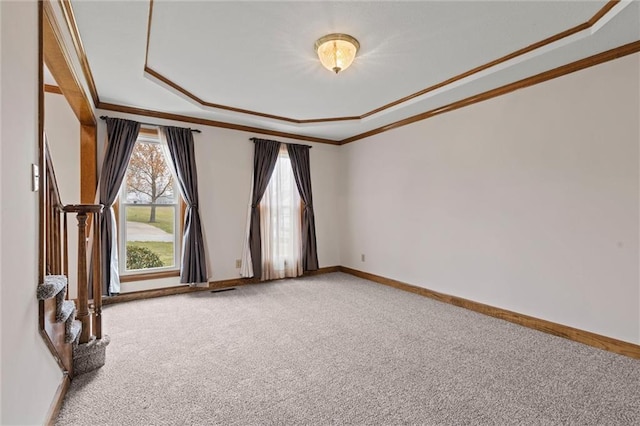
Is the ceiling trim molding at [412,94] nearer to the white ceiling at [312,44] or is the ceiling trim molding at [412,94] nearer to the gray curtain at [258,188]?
the white ceiling at [312,44]

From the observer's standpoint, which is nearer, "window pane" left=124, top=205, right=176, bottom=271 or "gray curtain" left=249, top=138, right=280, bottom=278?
"window pane" left=124, top=205, right=176, bottom=271

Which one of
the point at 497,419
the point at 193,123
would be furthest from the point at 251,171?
the point at 497,419

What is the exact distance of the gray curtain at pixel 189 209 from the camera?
428 centimetres

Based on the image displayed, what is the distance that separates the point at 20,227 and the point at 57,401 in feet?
3.72

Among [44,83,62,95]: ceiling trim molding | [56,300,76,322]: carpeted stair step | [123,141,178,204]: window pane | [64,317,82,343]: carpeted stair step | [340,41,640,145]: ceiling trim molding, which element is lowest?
[64,317,82,343]: carpeted stair step

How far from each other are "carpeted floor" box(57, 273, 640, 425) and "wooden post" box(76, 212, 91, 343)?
0.32 m

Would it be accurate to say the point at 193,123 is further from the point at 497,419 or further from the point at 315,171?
the point at 497,419

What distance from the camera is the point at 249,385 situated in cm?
213

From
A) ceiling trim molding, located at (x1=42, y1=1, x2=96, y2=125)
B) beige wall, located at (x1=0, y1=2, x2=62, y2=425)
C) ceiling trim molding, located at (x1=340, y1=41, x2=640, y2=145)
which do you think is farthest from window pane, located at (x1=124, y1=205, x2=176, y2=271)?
ceiling trim molding, located at (x1=340, y1=41, x2=640, y2=145)

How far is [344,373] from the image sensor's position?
2.28 metres

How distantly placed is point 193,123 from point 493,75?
3.68 m

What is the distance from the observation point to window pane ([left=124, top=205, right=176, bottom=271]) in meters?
Result: 4.16

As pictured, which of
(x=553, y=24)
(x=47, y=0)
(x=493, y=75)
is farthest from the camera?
(x=493, y=75)

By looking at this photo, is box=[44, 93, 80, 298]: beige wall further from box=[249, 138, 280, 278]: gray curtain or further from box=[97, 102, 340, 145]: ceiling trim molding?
box=[249, 138, 280, 278]: gray curtain
